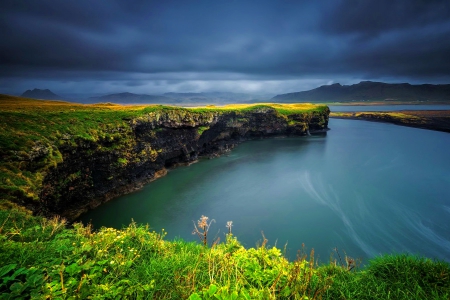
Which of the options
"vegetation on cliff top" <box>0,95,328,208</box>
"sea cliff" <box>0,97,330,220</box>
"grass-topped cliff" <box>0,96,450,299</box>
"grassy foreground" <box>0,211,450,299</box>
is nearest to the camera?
"grassy foreground" <box>0,211,450,299</box>

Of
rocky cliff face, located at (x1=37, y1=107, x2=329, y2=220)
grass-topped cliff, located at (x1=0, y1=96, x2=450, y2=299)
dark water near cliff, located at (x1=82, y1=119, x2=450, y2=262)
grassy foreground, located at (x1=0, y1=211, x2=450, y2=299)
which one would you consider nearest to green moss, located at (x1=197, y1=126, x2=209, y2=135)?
rocky cliff face, located at (x1=37, y1=107, x2=329, y2=220)

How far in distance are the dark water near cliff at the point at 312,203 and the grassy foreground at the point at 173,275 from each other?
33.6 feet

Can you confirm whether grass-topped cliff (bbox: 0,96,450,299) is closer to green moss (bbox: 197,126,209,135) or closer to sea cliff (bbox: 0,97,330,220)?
sea cliff (bbox: 0,97,330,220)

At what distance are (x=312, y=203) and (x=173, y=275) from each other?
2107cm

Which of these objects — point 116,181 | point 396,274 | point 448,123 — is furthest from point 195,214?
point 448,123

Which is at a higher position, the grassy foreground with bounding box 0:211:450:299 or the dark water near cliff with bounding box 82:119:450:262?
the grassy foreground with bounding box 0:211:450:299

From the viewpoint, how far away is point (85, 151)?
20469 millimetres

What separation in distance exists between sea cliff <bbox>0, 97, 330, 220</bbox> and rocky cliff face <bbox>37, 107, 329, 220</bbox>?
0.24 ft

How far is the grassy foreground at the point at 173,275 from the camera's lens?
11.5 ft

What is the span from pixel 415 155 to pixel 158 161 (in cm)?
4860

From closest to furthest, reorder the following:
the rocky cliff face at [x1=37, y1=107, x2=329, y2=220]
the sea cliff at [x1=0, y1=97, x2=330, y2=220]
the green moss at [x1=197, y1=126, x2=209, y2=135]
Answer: the sea cliff at [x1=0, y1=97, x2=330, y2=220], the rocky cliff face at [x1=37, y1=107, x2=329, y2=220], the green moss at [x1=197, y1=126, x2=209, y2=135]

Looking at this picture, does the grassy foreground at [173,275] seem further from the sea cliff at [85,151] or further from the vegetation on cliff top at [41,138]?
the sea cliff at [85,151]

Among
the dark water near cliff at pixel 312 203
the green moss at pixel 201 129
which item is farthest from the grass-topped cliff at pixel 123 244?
the dark water near cliff at pixel 312 203

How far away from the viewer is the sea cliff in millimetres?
14656
